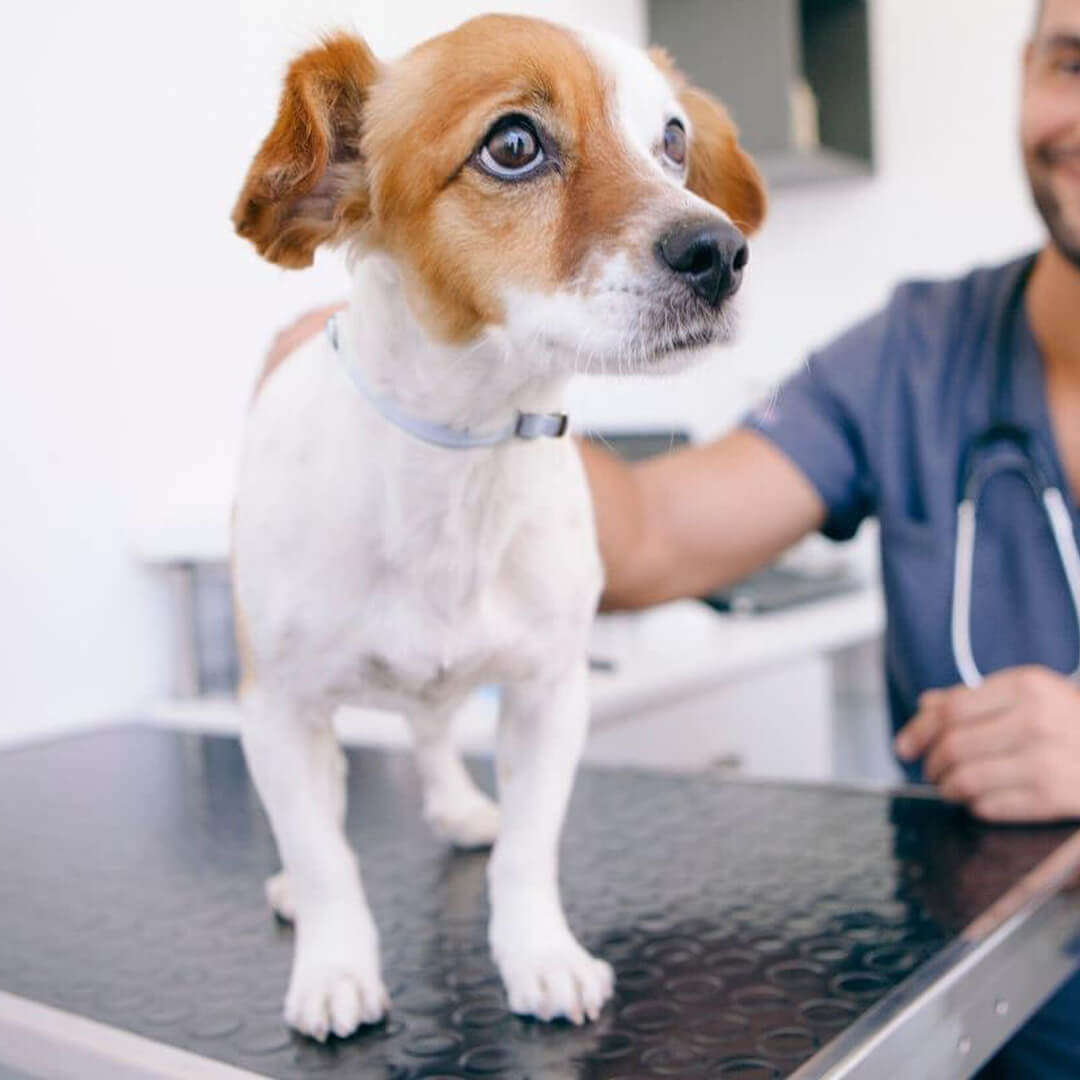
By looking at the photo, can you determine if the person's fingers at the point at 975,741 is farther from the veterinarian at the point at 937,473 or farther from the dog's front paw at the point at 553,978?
the dog's front paw at the point at 553,978

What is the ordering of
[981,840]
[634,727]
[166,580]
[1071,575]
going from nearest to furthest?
[981,840] < [166,580] < [1071,575] < [634,727]

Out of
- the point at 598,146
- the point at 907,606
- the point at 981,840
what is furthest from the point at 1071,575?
the point at 598,146

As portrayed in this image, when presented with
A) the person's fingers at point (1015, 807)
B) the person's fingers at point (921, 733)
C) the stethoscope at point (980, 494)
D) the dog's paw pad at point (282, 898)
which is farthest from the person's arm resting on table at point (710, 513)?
the dog's paw pad at point (282, 898)

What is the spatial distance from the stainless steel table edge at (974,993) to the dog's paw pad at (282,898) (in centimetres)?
31

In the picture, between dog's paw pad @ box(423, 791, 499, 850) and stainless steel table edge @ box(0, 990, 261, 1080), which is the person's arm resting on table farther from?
stainless steel table edge @ box(0, 990, 261, 1080)

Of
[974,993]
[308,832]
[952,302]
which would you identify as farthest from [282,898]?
[952,302]

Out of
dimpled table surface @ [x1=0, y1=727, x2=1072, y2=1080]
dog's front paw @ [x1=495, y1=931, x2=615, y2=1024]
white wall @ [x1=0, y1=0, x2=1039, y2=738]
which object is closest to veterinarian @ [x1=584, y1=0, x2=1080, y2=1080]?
dimpled table surface @ [x1=0, y1=727, x2=1072, y2=1080]

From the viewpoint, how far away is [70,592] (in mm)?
933

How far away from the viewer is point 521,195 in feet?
1.83

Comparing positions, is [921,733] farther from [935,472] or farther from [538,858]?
[538,858]

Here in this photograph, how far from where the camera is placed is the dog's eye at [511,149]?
546mm

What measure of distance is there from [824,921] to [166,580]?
0.58 m

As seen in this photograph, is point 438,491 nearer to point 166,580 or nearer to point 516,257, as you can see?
point 516,257

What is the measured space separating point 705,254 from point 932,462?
29.7 inches
